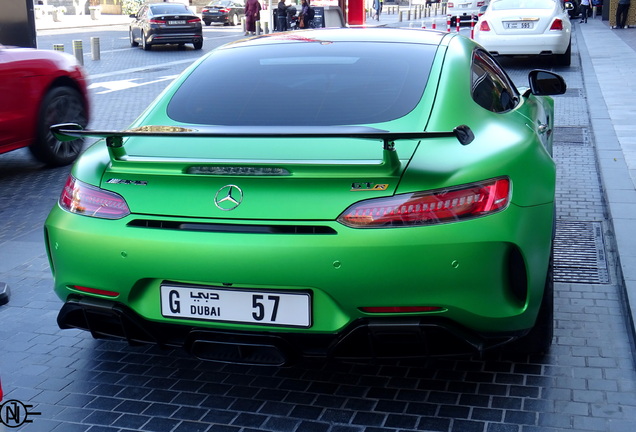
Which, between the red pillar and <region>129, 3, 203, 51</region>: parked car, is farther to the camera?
the red pillar

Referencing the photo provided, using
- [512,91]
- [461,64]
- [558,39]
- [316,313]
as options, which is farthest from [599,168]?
[558,39]

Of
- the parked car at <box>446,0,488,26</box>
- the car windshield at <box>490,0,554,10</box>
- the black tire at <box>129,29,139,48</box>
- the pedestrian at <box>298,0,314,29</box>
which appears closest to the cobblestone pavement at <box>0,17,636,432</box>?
the car windshield at <box>490,0,554,10</box>

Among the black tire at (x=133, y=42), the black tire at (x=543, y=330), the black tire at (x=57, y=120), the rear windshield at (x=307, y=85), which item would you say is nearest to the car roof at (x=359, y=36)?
the rear windshield at (x=307, y=85)

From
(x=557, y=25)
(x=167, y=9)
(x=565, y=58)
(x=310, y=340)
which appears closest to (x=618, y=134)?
(x=310, y=340)

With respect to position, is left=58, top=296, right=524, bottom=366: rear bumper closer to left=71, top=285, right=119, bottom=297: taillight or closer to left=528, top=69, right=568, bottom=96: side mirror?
left=71, top=285, right=119, bottom=297: taillight

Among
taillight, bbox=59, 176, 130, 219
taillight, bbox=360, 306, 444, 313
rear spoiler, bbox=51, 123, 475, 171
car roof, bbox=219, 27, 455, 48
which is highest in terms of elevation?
car roof, bbox=219, 27, 455, 48

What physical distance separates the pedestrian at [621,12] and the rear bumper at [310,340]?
31.8 meters

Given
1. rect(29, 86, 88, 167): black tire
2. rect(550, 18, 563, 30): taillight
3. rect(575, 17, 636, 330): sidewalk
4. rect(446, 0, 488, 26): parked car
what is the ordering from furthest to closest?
rect(446, 0, 488, 26): parked car
rect(550, 18, 563, 30): taillight
rect(29, 86, 88, 167): black tire
rect(575, 17, 636, 330): sidewalk

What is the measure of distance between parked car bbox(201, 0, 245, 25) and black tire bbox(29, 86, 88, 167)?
38.2 metres

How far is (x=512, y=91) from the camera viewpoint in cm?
495

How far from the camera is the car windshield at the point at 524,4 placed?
18844 millimetres

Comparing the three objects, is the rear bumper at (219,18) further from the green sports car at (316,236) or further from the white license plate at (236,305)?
the white license plate at (236,305)

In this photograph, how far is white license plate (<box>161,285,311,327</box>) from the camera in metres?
3.21

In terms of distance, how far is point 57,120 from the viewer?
8984 mm
